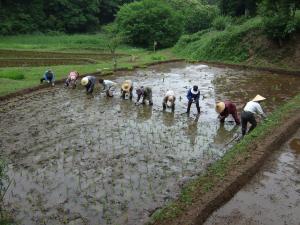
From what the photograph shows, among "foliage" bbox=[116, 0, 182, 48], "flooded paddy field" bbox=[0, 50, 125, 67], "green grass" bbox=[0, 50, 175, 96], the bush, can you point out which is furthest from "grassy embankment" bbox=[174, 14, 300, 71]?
"foliage" bbox=[116, 0, 182, 48]

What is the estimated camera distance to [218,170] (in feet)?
29.1

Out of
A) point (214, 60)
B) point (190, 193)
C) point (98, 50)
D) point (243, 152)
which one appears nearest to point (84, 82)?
point (243, 152)

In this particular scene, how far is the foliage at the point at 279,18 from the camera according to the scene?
79.9ft

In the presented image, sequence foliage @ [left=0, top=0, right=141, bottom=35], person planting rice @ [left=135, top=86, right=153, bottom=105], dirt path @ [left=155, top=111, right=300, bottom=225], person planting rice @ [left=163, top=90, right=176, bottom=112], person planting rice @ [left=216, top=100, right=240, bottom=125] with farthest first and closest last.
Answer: foliage @ [left=0, top=0, right=141, bottom=35], person planting rice @ [left=135, top=86, right=153, bottom=105], person planting rice @ [left=163, top=90, right=176, bottom=112], person planting rice @ [left=216, top=100, right=240, bottom=125], dirt path @ [left=155, top=111, right=300, bottom=225]

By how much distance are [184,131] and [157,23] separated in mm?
31566

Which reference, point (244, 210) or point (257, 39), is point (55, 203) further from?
point (257, 39)

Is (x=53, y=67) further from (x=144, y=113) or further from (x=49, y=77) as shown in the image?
(x=144, y=113)

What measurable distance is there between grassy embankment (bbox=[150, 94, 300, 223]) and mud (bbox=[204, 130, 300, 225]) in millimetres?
534

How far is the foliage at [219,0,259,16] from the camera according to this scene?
34928 millimetres

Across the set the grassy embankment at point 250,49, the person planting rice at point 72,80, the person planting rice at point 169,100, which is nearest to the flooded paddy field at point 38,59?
the person planting rice at point 72,80

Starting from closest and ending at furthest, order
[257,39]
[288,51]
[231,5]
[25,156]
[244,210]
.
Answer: [244,210], [25,156], [288,51], [257,39], [231,5]

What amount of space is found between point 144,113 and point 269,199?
7402 millimetres

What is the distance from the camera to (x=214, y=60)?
2802cm

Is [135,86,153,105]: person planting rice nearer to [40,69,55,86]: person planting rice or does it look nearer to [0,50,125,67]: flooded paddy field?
[40,69,55,86]: person planting rice
